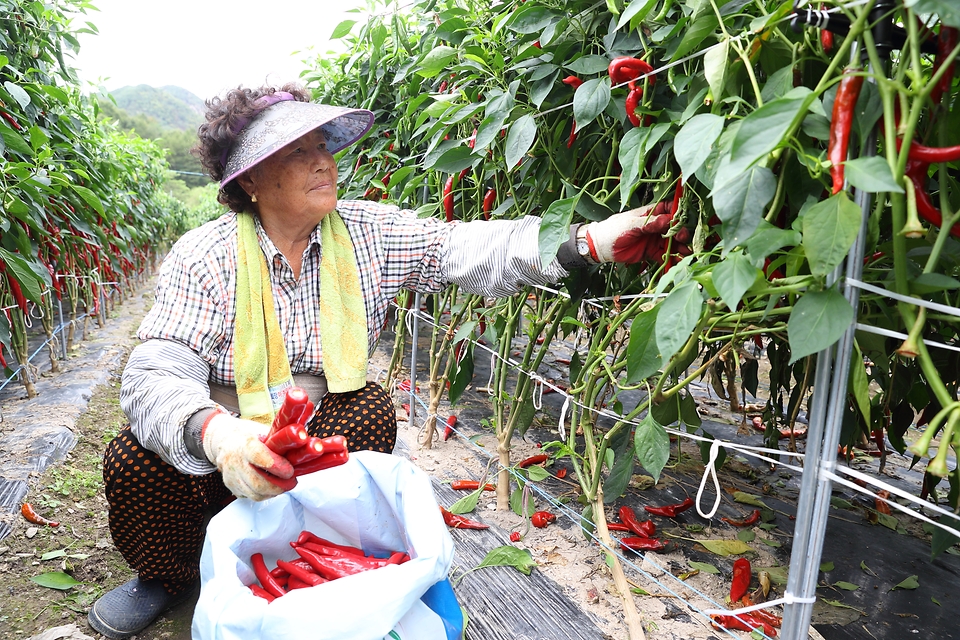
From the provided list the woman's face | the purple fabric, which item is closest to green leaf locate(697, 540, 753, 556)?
the woman's face

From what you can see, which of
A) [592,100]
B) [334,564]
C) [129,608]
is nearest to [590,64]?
[592,100]

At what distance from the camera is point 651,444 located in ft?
3.87

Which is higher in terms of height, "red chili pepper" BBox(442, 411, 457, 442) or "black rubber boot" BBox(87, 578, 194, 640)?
"red chili pepper" BBox(442, 411, 457, 442)

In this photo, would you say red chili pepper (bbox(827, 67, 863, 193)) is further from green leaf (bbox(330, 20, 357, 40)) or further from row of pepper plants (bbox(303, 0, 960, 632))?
green leaf (bbox(330, 20, 357, 40))

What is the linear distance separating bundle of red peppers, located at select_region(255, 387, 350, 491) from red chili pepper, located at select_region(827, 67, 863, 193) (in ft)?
2.66

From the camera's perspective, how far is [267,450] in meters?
1.13

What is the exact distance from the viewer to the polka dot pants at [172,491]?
1544 millimetres


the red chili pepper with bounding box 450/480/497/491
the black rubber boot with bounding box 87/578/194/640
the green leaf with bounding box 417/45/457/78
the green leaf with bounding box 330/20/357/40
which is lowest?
the black rubber boot with bounding box 87/578/194/640

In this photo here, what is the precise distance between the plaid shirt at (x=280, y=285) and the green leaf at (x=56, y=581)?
2.46 ft

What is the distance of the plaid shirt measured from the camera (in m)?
1.42

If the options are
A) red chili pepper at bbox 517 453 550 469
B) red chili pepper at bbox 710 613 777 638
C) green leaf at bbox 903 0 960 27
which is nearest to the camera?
green leaf at bbox 903 0 960 27

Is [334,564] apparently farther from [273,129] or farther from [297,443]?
[273,129]

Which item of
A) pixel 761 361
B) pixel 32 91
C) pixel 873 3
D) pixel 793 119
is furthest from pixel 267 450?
pixel 761 361

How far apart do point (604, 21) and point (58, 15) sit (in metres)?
2.96
